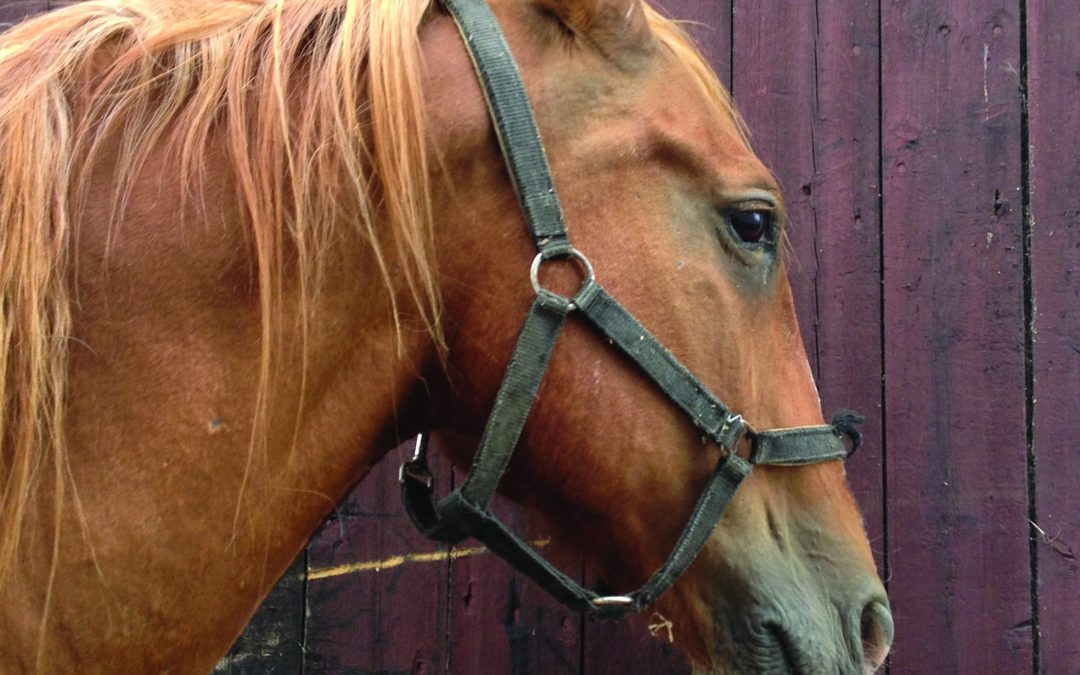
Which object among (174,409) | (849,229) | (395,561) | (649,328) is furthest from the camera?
(395,561)

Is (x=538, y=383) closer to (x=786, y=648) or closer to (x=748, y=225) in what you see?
(x=748, y=225)

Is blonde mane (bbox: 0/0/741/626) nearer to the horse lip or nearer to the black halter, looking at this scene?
the black halter

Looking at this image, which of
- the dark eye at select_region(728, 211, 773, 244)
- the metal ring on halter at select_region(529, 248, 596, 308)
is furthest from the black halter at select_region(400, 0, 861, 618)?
the dark eye at select_region(728, 211, 773, 244)

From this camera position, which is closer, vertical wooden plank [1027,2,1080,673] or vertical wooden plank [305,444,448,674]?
vertical wooden plank [1027,2,1080,673]

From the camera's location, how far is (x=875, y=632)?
1.27 meters

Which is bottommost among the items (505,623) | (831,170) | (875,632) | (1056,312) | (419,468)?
(505,623)

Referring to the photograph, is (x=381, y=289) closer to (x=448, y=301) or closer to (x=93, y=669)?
(x=448, y=301)

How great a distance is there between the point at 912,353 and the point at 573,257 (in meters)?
1.15

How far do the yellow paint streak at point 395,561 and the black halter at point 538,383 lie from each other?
0.86m

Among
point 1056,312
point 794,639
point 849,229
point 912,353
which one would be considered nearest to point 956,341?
point 912,353

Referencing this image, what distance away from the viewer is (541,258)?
3.65 feet

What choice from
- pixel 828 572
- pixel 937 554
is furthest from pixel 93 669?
pixel 937 554

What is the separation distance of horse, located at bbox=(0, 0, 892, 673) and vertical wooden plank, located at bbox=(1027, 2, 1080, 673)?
0.85 m

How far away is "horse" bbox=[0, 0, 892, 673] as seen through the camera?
1.03m
